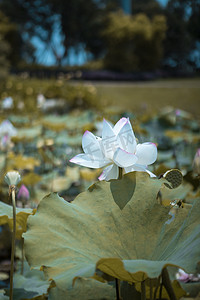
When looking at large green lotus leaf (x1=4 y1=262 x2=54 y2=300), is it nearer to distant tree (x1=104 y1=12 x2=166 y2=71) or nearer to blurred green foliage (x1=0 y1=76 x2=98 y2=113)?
blurred green foliage (x1=0 y1=76 x2=98 y2=113)

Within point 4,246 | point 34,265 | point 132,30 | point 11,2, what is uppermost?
point 11,2

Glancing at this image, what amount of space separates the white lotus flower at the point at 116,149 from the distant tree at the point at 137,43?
986 centimetres

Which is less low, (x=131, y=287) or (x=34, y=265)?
(x=34, y=265)

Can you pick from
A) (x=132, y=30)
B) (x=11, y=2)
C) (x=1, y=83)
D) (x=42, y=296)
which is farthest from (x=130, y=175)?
(x=11, y=2)

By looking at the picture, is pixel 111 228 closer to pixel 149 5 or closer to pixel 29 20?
pixel 149 5

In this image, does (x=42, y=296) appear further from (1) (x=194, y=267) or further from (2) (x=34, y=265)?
(1) (x=194, y=267)

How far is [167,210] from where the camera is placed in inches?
20.2

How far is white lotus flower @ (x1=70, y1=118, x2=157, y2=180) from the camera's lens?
0.52m

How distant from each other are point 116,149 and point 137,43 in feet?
36.3

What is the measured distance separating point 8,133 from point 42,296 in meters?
1.01

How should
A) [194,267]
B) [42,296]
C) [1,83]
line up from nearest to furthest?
[194,267] < [42,296] < [1,83]

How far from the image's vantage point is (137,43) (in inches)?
436

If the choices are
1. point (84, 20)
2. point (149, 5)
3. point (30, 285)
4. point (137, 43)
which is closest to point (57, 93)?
point (30, 285)

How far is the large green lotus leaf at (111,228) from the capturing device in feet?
1.52
